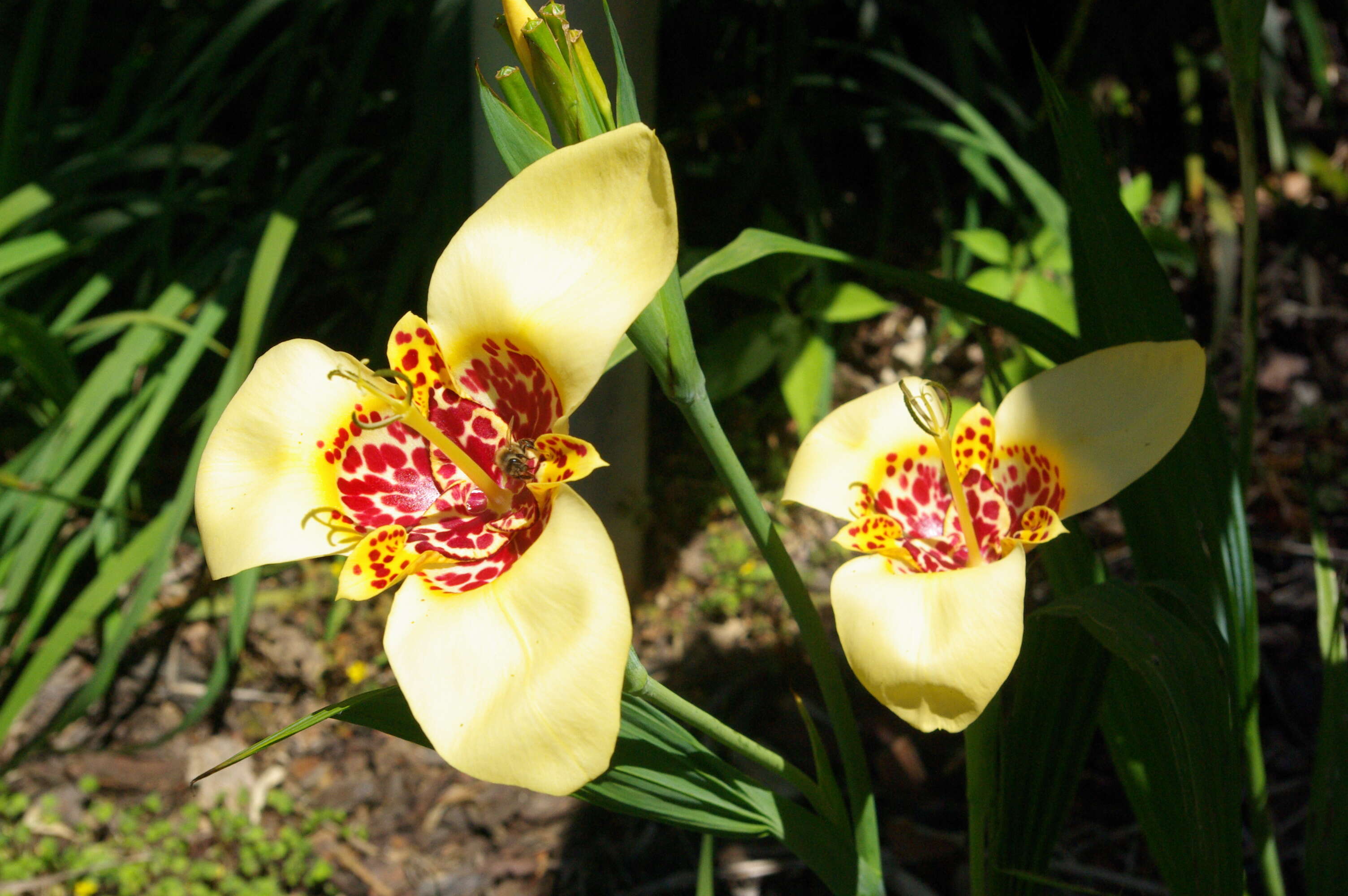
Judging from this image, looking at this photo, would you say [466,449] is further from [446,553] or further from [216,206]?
[216,206]

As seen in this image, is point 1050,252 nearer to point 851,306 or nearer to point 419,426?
point 851,306

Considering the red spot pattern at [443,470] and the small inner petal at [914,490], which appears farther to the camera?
the small inner petal at [914,490]

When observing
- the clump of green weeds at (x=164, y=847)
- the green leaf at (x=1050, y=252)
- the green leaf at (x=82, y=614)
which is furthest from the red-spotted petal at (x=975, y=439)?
the green leaf at (x=82, y=614)

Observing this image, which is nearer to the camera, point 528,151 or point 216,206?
point 528,151

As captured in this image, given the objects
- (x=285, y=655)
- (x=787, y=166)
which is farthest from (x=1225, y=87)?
(x=285, y=655)

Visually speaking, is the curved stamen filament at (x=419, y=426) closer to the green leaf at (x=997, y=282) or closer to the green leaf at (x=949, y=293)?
the green leaf at (x=949, y=293)

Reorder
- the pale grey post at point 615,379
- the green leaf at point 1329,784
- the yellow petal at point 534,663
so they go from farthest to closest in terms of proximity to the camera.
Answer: the pale grey post at point 615,379
the green leaf at point 1329,784
the yellow petal at point 534,663

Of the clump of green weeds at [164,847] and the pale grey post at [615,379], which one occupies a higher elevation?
the pale grey post at [615,379]
